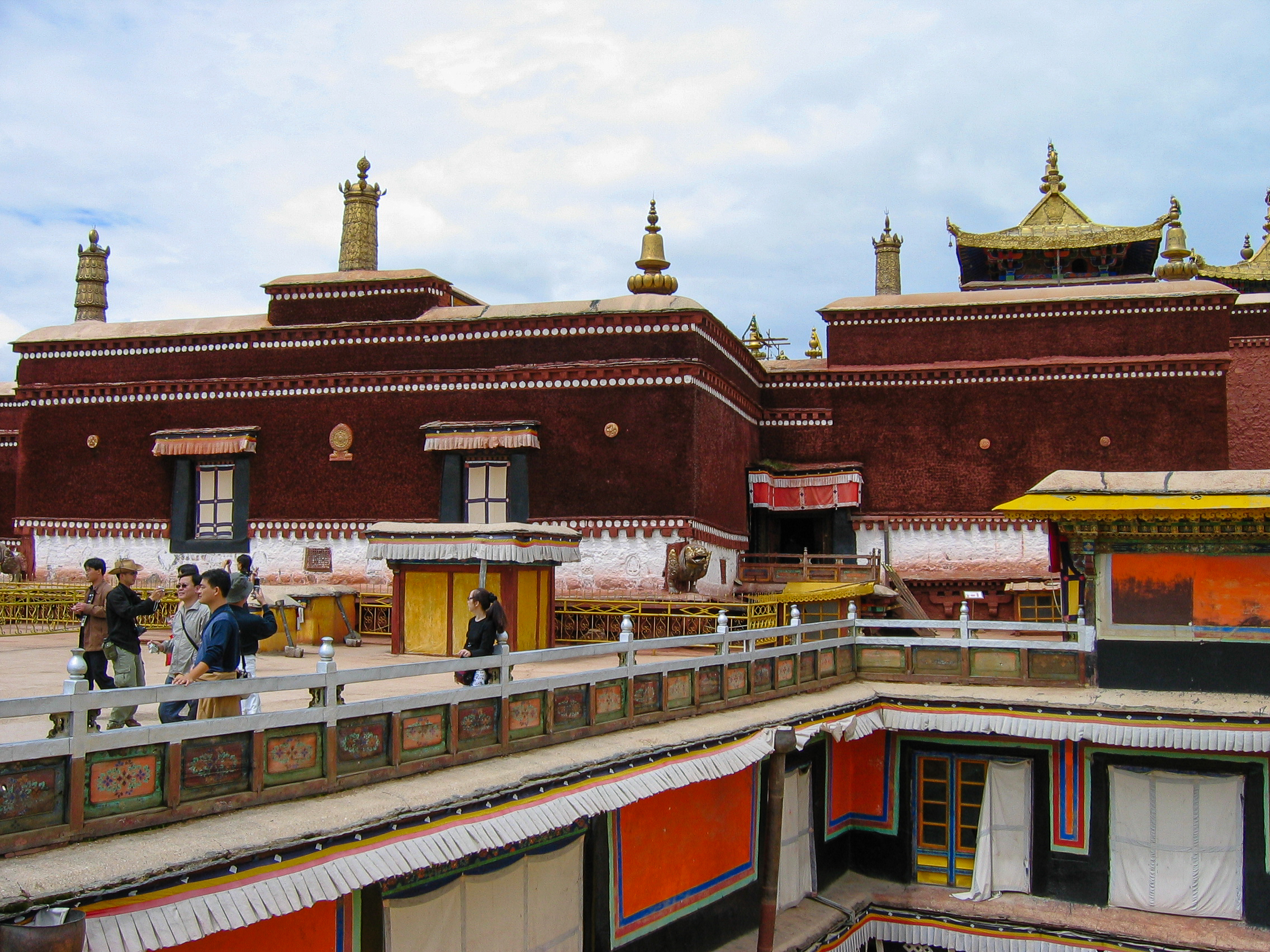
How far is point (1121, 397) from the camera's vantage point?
21.9m

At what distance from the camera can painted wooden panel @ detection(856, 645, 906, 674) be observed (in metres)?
13.8

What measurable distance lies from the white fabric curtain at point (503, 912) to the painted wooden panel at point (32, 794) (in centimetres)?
239

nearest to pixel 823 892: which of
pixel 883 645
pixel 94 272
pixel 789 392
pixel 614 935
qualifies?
pixel 883 645

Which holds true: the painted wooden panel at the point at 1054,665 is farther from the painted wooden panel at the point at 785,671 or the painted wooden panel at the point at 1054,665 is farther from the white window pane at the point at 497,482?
the white window pane at the point at 497,482

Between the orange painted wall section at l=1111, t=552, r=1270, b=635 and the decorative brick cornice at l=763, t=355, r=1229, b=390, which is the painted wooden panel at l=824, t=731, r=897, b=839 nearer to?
the orange painted wall section at l=1111, t=552, r=1270, b=635

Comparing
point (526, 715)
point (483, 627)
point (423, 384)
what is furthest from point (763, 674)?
point (423, 384)

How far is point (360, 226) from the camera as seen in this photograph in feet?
70.8

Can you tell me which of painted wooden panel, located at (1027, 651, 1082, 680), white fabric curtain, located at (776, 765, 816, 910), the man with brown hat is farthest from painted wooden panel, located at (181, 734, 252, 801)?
painted wooden panel, located at (1027, 651, 1082, 680)

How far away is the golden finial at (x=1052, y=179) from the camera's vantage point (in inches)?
1112

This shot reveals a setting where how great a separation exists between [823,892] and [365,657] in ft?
21.9

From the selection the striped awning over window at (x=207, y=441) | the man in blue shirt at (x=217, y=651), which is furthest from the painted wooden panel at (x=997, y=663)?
the striped awning over window at (x=207, y=441)

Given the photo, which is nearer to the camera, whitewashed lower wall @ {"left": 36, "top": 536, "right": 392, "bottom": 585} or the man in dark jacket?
the man in dark jacket

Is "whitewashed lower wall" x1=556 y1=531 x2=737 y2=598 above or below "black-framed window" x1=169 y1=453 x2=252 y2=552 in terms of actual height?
below

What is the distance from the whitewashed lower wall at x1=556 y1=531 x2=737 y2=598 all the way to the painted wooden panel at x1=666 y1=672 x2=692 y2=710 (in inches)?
285
